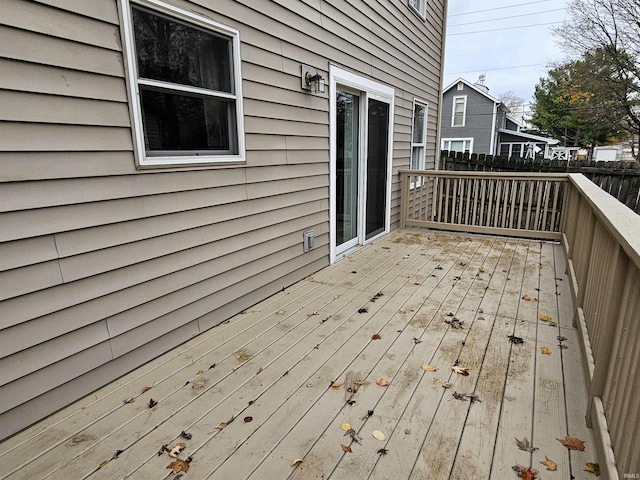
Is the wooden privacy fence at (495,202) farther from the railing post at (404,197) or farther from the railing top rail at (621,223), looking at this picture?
the railing top rail at (621,223)

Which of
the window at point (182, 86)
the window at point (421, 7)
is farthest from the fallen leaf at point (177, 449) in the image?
the window at point (421, 7)

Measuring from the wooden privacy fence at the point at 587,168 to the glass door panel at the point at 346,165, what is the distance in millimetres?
4715

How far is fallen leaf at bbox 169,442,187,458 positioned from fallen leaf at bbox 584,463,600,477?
1.71 metres

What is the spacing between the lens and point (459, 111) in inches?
800

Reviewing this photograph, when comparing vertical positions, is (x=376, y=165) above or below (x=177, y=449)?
above

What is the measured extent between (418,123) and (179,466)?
6789 mm

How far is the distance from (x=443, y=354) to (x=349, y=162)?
289 cm

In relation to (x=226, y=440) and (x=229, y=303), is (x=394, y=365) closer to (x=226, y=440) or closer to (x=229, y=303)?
(x=226, y=440)

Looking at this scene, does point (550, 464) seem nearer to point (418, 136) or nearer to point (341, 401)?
point (341, 401)

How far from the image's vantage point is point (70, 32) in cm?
175

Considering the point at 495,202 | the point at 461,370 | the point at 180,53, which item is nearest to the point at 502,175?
the point at 495,202

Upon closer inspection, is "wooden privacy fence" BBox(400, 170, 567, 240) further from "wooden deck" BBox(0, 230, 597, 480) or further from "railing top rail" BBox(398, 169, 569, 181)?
"wooden deck" BBox(0, 230, 597, 480)

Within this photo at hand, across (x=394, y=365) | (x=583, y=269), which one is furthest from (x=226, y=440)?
(x=583, y=269)

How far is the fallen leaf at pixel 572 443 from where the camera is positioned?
5.29ft
